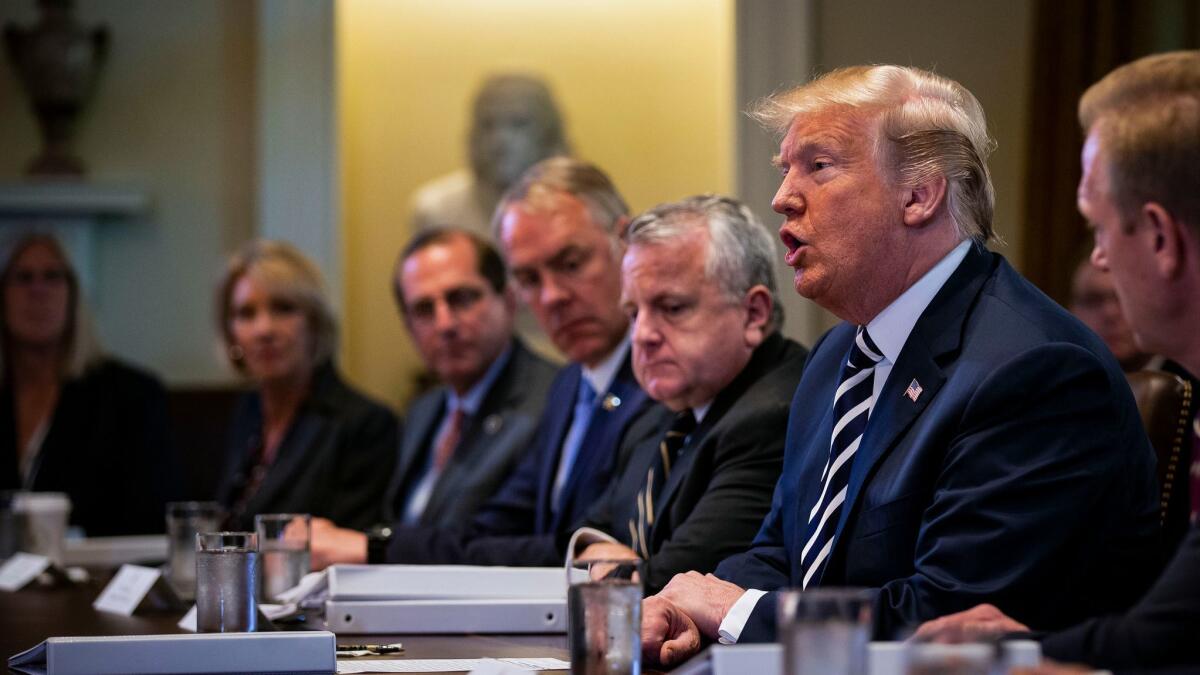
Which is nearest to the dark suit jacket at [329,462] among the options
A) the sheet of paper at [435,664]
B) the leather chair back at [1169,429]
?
the sheet of paper at [435,664]

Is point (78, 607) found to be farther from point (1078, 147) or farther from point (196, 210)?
point (196, 210)

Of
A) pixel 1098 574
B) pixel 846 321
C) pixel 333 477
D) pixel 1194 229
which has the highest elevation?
pixel 1194 229

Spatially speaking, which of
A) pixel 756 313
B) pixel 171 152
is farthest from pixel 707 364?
pixel 171 152

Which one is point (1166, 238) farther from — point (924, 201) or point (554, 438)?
point (554, 438)

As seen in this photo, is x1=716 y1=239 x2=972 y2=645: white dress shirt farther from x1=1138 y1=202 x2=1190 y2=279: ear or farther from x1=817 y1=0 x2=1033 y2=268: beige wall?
x1=1138 y1=202 x2=1190 y2=279: ear

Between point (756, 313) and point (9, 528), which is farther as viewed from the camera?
point (9, 528)

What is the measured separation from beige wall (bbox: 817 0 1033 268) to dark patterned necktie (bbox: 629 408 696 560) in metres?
0.64

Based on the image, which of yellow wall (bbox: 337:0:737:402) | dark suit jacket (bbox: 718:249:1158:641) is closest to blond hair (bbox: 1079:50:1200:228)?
dark suit jacket (bbox: 718:249:1158:641)

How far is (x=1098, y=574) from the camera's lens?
189 cm

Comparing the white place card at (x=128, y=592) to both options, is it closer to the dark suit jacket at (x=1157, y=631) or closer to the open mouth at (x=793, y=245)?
the open mouth at (x=793, y=245)

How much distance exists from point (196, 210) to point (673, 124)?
6.69 feet

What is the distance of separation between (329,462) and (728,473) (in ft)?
6.59

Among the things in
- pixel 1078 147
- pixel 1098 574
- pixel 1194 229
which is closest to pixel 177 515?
pixel 1098 574

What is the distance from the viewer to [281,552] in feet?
9.31
